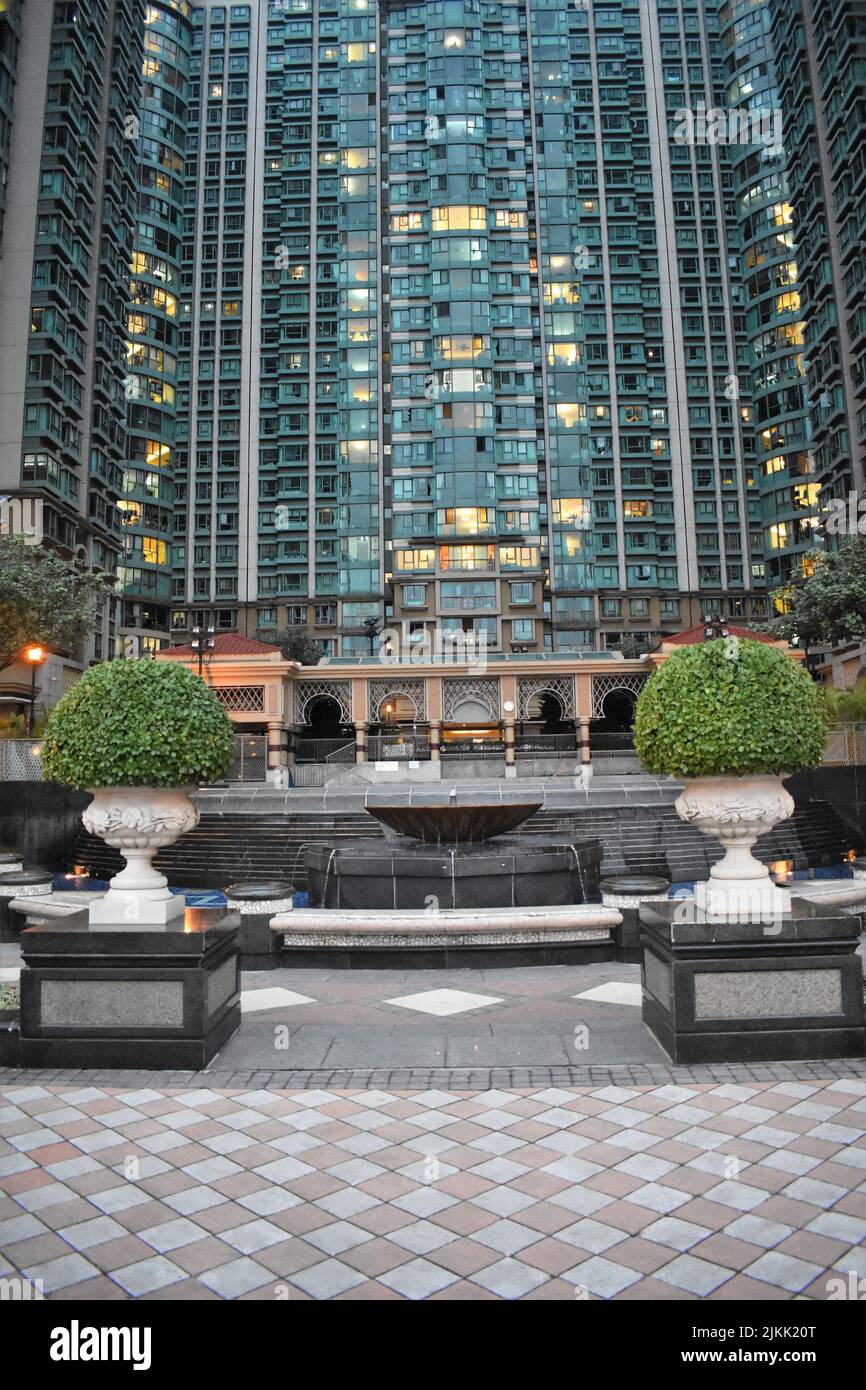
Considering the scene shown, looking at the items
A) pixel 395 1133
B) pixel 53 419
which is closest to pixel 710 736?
pixel 395 1133

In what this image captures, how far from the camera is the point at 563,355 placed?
75000 millimetres

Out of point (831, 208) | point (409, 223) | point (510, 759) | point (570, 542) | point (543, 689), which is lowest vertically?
point (510, 759)

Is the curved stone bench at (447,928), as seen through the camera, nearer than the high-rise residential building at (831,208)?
Yes

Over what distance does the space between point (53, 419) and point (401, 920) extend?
53902 mm

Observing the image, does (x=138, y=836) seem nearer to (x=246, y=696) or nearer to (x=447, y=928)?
(x=447, y=928)

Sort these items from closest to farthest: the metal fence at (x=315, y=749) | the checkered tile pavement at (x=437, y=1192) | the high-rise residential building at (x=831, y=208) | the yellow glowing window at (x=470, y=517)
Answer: the checkered tile pavement at (x=437, y=1192) → the metal fence at (x=315, y=749) → the high-rise residential building at (x=831, y=208) → the yellow glowing window at (x=470, y=517)

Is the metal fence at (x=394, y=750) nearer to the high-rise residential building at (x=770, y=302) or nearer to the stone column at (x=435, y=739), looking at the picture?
the stone column at (x=435, y=739)

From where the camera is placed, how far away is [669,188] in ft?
273

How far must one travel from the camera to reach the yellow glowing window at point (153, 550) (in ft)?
267

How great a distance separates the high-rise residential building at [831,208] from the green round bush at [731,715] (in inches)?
2111

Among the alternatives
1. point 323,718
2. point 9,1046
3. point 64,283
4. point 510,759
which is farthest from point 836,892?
point 323,718

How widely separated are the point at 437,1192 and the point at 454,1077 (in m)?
1.80

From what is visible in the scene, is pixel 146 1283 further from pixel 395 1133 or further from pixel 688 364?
pixel 688 364

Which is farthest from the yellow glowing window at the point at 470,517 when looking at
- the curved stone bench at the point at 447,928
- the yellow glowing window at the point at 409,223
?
the curved stone bench at the point at 447,928
